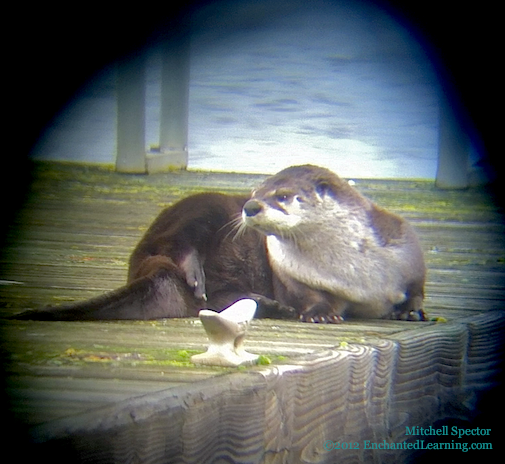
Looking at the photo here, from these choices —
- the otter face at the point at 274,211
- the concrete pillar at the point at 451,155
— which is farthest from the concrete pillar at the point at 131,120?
the otter face at the point at 274,211

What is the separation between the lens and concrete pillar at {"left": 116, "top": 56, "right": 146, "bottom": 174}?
20.7ft

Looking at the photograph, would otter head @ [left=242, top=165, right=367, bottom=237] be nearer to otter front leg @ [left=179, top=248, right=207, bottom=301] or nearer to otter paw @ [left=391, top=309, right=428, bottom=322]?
otter front leg @ [left=179, top=248, right=207, bottom=301]

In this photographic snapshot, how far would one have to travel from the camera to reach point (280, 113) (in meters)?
5.43

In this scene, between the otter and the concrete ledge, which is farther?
the otter

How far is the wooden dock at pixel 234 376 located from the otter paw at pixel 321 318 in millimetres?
88

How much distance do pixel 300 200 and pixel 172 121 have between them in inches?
162

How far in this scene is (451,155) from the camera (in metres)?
6.52

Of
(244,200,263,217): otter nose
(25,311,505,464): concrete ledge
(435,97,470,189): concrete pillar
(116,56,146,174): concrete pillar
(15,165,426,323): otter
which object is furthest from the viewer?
(116,56,146,174): concrete pillar

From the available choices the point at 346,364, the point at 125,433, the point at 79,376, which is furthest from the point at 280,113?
the point at 125,433

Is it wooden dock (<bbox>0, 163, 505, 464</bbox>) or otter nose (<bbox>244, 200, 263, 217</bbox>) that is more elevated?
otter nose (<bbox>244, 200, 263, 217</bbox>)

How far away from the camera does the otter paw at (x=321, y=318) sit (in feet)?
9.69

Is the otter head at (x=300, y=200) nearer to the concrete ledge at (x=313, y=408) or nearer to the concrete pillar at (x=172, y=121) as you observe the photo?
the concrete ledge at (x=313, y=408)

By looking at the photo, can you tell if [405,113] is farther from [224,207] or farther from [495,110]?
[495,110]

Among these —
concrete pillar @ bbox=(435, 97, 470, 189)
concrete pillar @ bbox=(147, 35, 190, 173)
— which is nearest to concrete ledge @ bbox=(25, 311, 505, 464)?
concrete pillar @ bbox=(435, 97, 470, 189)
